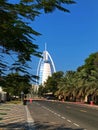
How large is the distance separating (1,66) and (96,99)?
9052cm

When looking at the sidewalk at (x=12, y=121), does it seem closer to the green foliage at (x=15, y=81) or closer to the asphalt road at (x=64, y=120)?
the asphalt road at (x=64, y=120)

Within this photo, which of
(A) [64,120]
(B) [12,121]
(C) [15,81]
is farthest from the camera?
(A) [64,120]

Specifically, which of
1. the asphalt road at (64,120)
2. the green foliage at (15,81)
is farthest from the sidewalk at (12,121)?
the green foliage at (15,81)

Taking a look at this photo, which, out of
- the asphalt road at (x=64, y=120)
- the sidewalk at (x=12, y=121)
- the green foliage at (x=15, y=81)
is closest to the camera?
the green foliage at (x=15, y=81)

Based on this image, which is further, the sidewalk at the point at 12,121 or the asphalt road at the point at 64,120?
the asphalt road at the point at 64,120

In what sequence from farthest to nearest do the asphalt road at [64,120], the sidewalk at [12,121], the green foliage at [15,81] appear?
the asphalt road at [64,120]
the sidewalk at [12,121]
the green foliage at [15,81]

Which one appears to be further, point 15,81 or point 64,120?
point 64,120

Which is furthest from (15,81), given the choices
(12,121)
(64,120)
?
(64,120)

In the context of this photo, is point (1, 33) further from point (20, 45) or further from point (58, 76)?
point (58, 76)

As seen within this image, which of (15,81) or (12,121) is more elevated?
(15,81)

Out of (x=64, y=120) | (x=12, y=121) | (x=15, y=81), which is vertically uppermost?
(x=15, y=81)

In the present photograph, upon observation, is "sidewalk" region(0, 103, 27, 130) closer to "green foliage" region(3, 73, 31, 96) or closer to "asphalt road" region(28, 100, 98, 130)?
"asphalt road" region(28, 100, 98, 130)

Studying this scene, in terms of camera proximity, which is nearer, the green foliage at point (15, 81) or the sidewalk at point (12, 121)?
the green foliage at point (15, 81)

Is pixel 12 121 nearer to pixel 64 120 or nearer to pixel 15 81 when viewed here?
pixel 64 120
